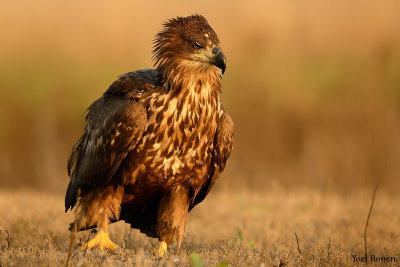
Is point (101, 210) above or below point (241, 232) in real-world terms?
above

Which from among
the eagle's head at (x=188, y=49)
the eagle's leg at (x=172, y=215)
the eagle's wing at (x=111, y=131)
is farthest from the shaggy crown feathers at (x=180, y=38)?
the eagle's leg at (x=172, y=215)

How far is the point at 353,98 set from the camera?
619 inches

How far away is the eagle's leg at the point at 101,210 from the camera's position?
284 inches

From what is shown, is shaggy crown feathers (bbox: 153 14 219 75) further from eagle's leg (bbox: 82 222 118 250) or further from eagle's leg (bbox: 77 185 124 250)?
eagle's leg (bbox: 82 222 118 250)

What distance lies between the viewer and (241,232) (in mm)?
9375

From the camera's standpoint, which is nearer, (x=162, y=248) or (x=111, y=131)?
(x=111, y=131)

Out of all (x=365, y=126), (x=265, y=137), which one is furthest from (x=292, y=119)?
(x=365, y=126)

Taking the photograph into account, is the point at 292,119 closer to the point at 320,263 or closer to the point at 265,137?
the point at 265,137

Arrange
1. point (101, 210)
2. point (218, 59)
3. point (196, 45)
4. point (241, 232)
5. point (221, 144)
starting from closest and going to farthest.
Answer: point (218, 59)
point (196, 45)
point (101, 210)
point (221, 144)
point (241, 232)

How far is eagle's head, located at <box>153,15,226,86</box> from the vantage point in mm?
7043

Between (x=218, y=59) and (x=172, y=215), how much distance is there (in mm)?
1757

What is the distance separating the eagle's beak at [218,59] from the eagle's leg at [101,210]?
1622 mm

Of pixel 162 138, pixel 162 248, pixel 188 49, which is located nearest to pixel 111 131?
pixel 162 138

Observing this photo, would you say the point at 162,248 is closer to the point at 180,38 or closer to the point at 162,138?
the point at 162,138
